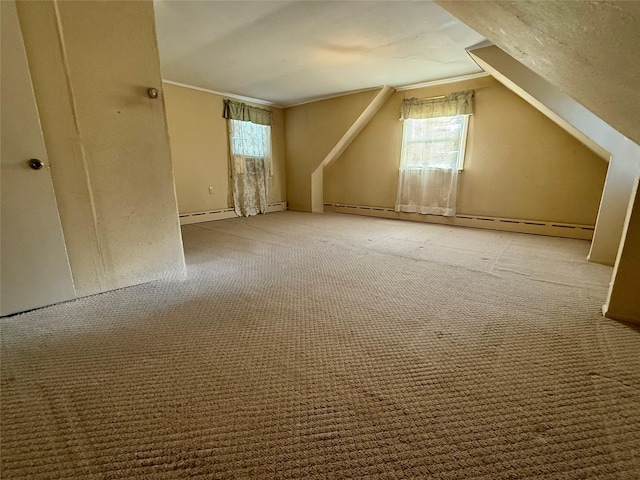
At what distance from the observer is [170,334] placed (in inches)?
53.5

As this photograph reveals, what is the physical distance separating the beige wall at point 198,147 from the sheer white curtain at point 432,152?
9.75 feet

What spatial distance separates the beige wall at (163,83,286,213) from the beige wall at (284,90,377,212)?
52.1 inches

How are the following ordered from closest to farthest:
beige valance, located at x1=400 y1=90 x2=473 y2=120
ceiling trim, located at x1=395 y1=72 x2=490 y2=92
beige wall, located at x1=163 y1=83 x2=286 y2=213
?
ceiling trim, located at x1=395 y1=72 x2=490 y2=92 < beige valance, located at x1=400 y1=90 x2=473 y2=120 < beige wall, located at x1=163 y1=83 x2=286 y2=213

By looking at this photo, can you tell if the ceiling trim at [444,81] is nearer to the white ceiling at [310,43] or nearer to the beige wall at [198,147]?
the white ceiling at [310,43]

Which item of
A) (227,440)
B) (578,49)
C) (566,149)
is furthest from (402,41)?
(227,440)

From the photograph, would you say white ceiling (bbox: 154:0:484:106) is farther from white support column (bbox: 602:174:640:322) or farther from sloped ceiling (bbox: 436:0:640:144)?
white support column (bbox: 602:174:640:322)

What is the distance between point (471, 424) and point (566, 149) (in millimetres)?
3772

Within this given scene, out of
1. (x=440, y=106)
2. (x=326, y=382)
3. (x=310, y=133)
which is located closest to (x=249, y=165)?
(x=310, y=133)

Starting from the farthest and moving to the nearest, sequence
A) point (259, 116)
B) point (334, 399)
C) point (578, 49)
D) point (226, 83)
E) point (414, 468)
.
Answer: point (259, 116), point (226, 83), point (578, 49), point (334, 399), point (414, 468)

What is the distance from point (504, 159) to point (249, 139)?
13.0 ft

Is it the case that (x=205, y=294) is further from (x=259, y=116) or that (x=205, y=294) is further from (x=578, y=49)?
(x=259, y=116)

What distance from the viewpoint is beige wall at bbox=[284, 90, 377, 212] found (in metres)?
4.46

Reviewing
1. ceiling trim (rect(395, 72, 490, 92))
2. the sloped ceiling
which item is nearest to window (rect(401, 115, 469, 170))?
ceiling trim (rect(395, 72, 490, 92))

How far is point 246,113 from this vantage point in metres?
4.68
